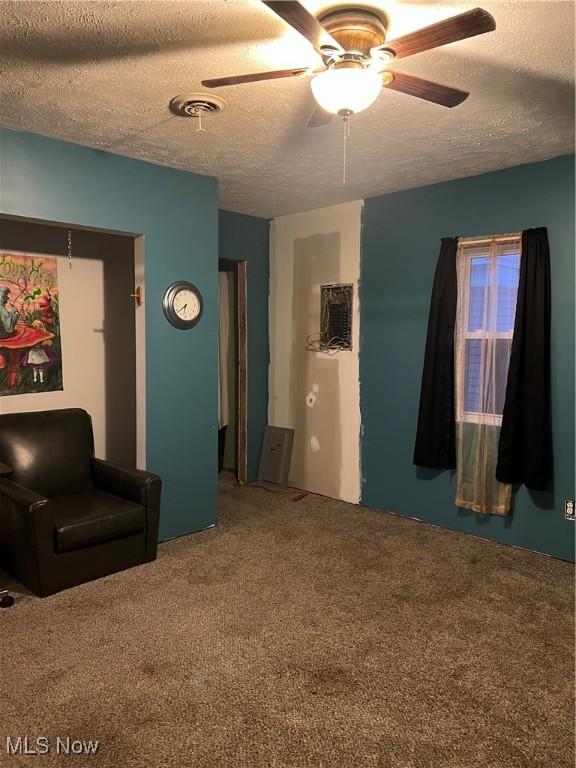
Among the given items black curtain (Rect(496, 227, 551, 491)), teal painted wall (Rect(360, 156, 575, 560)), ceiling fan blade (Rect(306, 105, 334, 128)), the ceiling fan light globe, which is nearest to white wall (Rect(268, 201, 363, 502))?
teal painted wall (Rect(360, 156, 575, 560))

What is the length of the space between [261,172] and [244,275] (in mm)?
1459

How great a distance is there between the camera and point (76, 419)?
3.83 metres

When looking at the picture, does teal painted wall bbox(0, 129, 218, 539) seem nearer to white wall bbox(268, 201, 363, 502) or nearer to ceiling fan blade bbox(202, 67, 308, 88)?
white wall bbox(268, 201, 363, 502)

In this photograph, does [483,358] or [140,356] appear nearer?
[140,356]

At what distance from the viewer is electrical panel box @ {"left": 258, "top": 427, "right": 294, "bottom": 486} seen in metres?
5.28

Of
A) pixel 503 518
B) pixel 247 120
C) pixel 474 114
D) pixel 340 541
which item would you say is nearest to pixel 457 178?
pixel 474 114

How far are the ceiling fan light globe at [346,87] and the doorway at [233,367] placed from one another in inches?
131

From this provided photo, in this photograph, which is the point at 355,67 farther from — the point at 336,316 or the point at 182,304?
the point at 336,316

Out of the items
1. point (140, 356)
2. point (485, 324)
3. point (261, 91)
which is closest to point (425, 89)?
point (261, 91)

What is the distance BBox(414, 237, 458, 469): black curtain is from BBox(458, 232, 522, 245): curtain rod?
68 mm

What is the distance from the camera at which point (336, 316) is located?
4895mm

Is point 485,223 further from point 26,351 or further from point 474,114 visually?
point 26,351

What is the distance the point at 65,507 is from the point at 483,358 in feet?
9.34

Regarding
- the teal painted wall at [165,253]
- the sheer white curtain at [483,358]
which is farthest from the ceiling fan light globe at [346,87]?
the sheer white curtain at [483,358]
